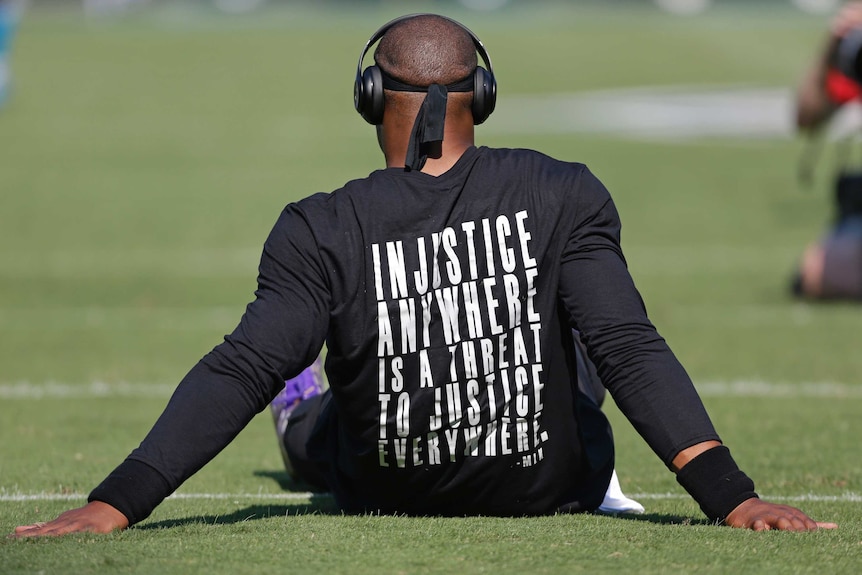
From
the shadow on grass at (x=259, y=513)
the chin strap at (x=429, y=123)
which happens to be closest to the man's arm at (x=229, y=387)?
the shadow on grass at (x=259, y=513)

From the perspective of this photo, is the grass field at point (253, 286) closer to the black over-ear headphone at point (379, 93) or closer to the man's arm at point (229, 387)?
the man's arm at point (229, 387)

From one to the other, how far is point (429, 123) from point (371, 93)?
0.17 meters

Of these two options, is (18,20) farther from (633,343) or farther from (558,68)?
(633,343)

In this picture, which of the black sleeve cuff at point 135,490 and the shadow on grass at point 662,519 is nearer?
the black sleeve cuff at point 135,490

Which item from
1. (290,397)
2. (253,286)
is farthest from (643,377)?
(253,286)

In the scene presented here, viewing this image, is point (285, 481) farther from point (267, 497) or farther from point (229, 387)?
point (229, 387)

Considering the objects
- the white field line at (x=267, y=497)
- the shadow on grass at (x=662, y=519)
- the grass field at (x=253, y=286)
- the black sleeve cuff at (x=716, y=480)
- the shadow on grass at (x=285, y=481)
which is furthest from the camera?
the shadow on grass at (x=285, y=481)

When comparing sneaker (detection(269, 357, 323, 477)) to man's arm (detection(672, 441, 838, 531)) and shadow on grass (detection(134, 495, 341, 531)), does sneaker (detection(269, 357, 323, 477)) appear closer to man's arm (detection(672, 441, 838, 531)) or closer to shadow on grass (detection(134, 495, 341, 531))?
shadow on grass (detection(134, 495, 341, 531))

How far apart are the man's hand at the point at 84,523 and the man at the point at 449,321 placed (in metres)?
0.03

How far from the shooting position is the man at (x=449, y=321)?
11.0 ft

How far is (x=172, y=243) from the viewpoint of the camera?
498 inches

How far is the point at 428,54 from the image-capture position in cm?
350

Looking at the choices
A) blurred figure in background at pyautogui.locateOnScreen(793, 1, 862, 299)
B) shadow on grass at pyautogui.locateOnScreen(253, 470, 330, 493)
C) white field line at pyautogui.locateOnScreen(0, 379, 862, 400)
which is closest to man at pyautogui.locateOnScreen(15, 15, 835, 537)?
shadow on grass at pyautogui.locateOnScreen(253, 470, 330, 493)

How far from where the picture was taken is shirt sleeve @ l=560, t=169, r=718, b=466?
336 centimetres
